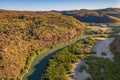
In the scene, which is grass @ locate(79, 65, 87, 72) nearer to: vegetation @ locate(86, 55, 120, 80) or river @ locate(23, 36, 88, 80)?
vegetation @ locate(86, 55, 120, 80)

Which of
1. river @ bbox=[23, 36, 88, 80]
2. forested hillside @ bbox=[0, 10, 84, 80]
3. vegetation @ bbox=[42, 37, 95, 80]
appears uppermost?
forested hillside @ bbox=[0, 10, 84, 80]

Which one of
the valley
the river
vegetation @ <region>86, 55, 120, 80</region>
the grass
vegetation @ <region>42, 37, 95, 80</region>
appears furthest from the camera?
the grass

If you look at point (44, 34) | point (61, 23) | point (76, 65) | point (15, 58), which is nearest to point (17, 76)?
point (15, 58)

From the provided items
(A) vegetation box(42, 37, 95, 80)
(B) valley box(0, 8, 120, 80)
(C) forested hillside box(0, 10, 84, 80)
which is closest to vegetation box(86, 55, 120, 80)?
(B) valley box(0, 8, 120, 80)

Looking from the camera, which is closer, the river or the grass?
the river

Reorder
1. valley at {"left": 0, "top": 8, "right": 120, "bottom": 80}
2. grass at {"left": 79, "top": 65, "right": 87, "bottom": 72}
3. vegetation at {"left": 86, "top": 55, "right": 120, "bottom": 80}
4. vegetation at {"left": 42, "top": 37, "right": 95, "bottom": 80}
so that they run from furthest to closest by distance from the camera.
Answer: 1. grass at {"left": 79, "top": 65, "right": 87, "bottom": 72}
2. valley at {"left": 0, "top": 8, "right": 120, "bottom": 80}
3. vegetation at {"left": 86, "top": 55, "right": 120, "bottom": 80}
4. vegetation at {"left": 42, "top": 37, "right": 95, "bottom": 80}

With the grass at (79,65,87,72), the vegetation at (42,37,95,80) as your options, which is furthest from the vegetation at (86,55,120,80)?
the vegetation at (42,37,95,80)

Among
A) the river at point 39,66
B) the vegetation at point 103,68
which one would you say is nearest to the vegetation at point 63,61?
the river at point 39,66

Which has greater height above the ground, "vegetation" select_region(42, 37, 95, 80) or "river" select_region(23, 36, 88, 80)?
"vegetation" select_region(42, 37, 95, 80)

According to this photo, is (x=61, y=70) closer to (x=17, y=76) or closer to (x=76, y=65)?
(x=76, y=65)
